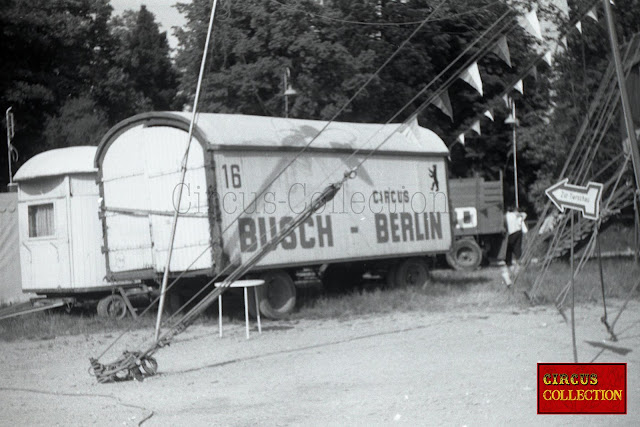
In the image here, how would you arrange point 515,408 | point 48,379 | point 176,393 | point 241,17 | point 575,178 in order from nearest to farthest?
point 515,408 < point 176,393 < point 48,379 < point 575,178 < point 241,17

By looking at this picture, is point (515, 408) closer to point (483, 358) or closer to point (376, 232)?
point (483, 358)

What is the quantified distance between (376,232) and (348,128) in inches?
81.5

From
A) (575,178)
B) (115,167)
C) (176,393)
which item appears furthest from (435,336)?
(115,167)

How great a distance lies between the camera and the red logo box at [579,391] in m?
7.63

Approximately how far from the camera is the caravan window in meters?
16.5

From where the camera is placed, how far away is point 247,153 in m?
14.8

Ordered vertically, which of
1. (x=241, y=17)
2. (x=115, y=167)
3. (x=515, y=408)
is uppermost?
(x=241, y=17)

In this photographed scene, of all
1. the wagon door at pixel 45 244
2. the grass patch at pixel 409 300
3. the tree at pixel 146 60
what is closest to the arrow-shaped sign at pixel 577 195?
the grass patch at pixel 409 300

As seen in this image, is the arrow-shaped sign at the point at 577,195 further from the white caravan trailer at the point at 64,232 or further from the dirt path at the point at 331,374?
the white caravan trailer at the point at 64,232

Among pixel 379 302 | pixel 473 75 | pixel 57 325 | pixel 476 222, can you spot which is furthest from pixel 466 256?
pixel 57 325

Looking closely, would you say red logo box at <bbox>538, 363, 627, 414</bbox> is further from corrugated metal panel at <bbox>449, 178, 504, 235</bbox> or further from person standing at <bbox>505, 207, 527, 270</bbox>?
corrugated metal panel at <bbox>449, 178, 504, 235</bbox>

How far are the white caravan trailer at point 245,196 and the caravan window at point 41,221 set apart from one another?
4.75 feet

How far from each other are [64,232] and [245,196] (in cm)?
382

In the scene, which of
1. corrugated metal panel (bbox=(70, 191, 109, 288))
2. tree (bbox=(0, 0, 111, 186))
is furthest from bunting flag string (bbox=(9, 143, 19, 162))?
corrugated metal panel (bbox=(70, 191, 109, 288))
